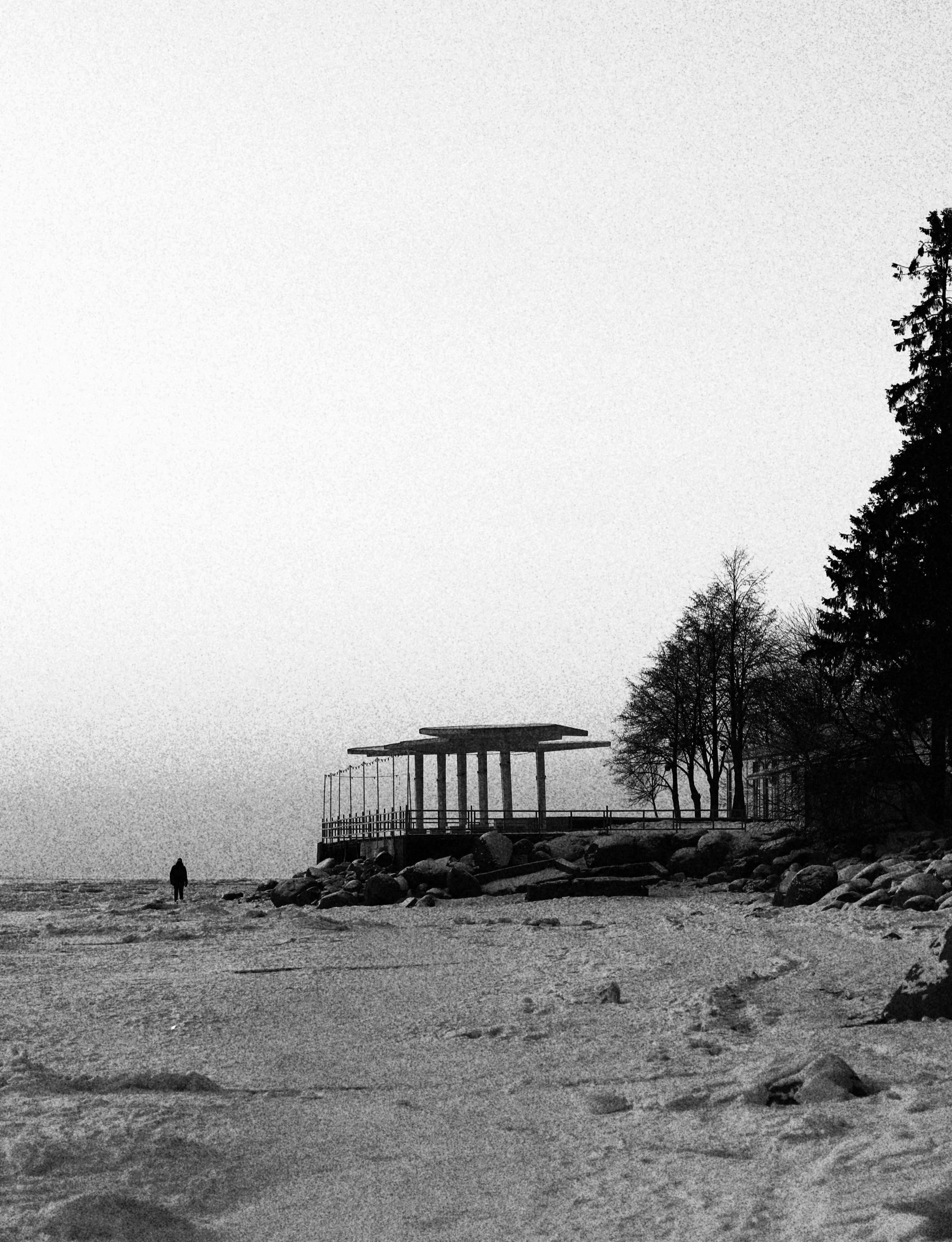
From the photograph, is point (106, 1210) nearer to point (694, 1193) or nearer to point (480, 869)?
point (694, 1193)

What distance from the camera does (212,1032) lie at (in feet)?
36.0

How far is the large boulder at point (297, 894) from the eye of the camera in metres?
36.8

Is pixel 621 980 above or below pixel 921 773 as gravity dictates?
below

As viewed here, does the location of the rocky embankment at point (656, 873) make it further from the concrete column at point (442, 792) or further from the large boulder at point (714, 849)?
the concrete column at point (442, 792)

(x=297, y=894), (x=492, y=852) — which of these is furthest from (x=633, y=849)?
(x=297, y=894)

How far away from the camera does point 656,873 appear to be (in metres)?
32.2

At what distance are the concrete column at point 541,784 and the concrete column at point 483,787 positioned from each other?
2.02 m

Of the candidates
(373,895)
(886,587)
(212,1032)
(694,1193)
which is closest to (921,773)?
(886,587)

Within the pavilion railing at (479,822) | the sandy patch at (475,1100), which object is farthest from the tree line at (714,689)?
the sandy patch at (475,1100)

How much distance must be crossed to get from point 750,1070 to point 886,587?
84.1 feet

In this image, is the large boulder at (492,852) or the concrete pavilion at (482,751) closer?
the large boulder at (492,852)

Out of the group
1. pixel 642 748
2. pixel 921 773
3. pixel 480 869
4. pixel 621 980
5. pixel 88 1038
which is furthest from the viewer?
pixel 642 748

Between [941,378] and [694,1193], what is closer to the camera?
[694,1193]

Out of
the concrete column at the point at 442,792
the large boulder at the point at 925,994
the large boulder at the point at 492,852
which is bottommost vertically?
the large boulder at the point at 925,994
